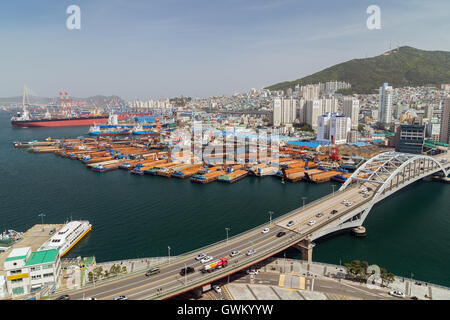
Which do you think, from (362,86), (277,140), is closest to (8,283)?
(277,140)

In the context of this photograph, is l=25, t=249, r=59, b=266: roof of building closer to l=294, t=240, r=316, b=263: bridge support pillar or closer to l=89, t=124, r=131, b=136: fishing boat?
l=294, t=240, r=316, b=263: bridge support pillar

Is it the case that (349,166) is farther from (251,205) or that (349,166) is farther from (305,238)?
(305,238)

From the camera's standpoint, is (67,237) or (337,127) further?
(337,127)

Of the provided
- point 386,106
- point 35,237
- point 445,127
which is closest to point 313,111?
point 386,106

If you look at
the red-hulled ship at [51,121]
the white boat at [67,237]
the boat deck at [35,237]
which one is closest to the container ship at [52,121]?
the red-hulled ship at [51,121]

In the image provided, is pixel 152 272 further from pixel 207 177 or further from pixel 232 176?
pixel 232 176

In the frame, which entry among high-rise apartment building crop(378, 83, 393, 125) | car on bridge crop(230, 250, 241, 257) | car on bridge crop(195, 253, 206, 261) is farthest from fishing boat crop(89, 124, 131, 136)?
car on bridge crop(230, 250, 241, 257)
